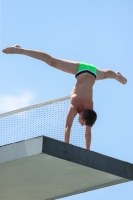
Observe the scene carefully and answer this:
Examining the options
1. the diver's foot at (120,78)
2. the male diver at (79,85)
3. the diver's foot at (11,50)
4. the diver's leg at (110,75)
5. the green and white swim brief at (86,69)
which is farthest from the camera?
the diver's foot at (120,78)

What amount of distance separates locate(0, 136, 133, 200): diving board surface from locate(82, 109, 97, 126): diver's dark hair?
72cm

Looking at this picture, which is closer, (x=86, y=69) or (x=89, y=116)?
(x=89, y=116)

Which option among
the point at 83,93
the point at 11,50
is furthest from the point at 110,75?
the point at 11,50

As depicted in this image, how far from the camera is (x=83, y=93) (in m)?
14.7

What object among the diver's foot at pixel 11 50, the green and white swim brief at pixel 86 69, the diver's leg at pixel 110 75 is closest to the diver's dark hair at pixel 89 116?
the green and white swim brief at pixel 86 69

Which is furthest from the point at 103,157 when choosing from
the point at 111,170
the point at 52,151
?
the point at 52,151

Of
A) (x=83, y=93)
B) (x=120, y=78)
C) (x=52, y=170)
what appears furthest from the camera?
(x=120, y=78)

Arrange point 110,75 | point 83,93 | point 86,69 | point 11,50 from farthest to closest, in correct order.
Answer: point 110,75
point 86,69
point 83,93
point 11,50

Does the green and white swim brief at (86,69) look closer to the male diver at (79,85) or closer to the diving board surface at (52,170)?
the male diver at (79,85)

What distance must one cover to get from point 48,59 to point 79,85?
0.77m

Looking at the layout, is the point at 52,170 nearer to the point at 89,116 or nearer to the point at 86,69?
the point at 89,116

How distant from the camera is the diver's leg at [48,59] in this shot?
1461 cm

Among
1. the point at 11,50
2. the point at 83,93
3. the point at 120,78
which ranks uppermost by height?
the point at 120,78

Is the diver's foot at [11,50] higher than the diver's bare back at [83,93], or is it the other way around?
the diver's foot at [11,50]
